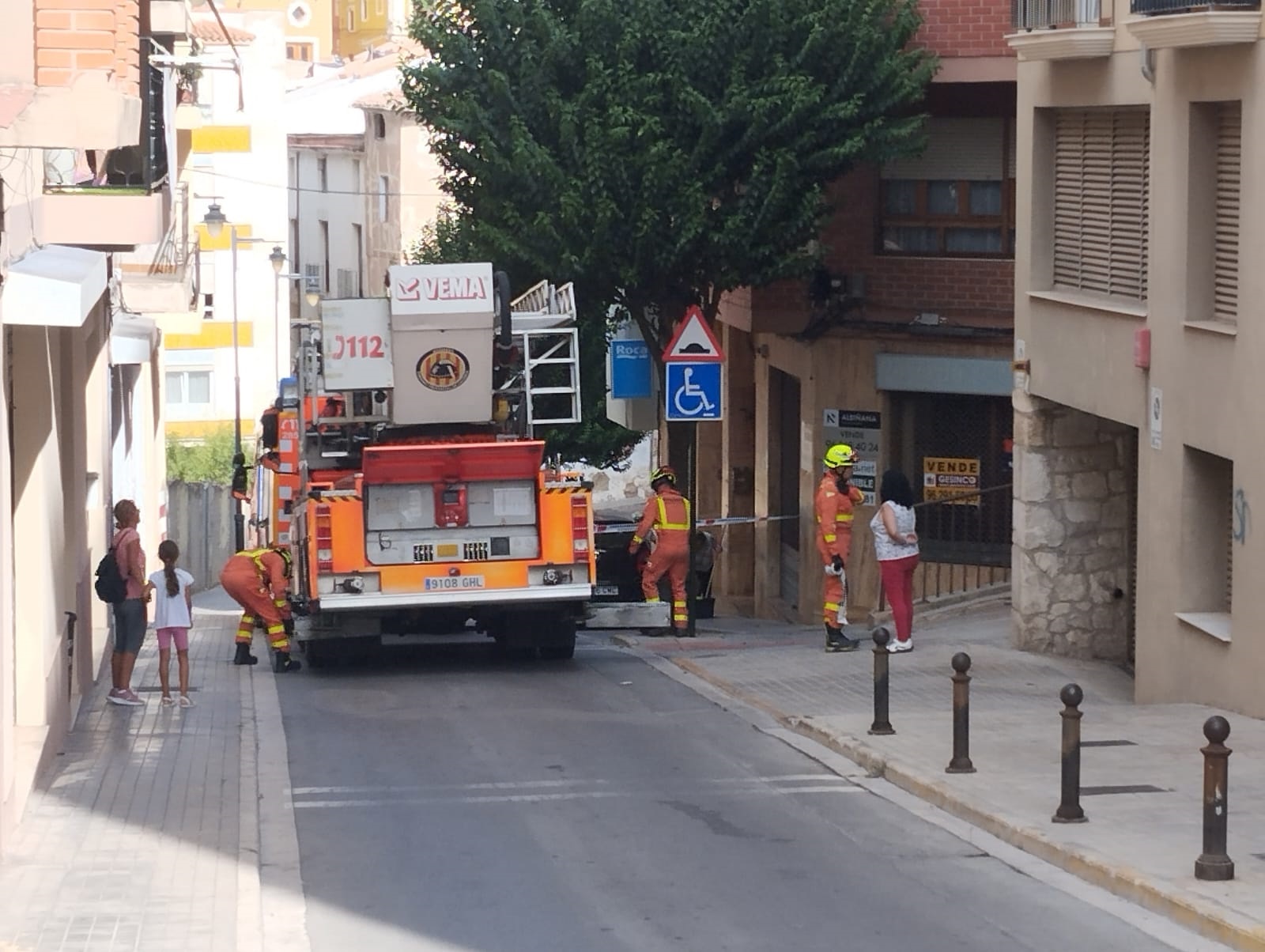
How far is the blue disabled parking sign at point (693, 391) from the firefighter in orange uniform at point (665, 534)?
4.58 feet

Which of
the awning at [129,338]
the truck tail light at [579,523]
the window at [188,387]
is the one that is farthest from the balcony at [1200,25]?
the window at [188,387]

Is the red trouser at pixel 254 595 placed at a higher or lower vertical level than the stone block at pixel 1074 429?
lower

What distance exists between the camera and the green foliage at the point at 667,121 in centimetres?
2061

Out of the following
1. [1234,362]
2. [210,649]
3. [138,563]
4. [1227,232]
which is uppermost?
[1227,232]

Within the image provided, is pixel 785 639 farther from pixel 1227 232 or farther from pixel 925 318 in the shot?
pixel 1227 232

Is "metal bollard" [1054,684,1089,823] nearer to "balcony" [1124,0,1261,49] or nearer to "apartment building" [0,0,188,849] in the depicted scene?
"apartment building" [0,0,188,849]

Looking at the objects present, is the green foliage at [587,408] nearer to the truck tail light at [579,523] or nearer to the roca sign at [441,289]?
the roca sign at [441,289]

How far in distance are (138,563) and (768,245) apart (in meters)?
8.43

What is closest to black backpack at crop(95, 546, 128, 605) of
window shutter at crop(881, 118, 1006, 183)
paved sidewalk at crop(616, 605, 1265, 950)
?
paved sidewalk at crop(616, 605, 1265, 950)

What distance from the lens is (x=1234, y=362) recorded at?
1370 cm

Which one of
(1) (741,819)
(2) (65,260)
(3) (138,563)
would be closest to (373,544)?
(3) (138,563)

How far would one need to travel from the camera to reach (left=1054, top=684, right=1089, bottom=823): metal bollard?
991cm

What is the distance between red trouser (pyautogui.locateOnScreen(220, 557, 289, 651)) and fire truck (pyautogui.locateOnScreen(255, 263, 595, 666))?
25 centimetres

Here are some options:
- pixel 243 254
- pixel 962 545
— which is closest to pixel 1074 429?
pixel 962 545
